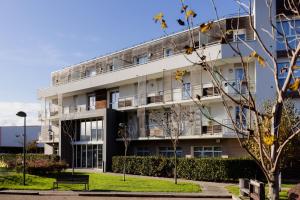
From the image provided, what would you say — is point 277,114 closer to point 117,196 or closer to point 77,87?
point 117,196

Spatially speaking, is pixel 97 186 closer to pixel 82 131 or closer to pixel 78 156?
pixel 78 156

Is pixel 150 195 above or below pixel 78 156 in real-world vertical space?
below

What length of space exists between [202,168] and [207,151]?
5591 millimetres

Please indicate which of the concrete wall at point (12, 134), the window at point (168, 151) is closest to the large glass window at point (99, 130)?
the window at point (168, 151)

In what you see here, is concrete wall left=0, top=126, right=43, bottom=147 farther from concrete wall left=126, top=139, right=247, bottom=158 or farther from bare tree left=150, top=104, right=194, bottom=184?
bare tree left=150, top=104, right=194, bottom=184

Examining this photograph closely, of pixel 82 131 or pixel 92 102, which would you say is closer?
pixel 82 131

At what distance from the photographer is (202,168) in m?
28.0

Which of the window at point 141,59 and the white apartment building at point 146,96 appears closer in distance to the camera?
the white apartment building at point 146,96

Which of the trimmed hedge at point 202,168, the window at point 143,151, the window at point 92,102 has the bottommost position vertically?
the trimmed hedge at point 202,168

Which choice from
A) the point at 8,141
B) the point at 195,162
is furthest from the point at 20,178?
the point at 8,141

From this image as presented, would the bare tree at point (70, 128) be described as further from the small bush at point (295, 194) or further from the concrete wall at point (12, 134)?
the small bush at point (295, 194)

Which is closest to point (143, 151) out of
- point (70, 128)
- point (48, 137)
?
point (70, 128)

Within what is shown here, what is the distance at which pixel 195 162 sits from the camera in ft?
93.7

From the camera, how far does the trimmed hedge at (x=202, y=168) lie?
26.8m
